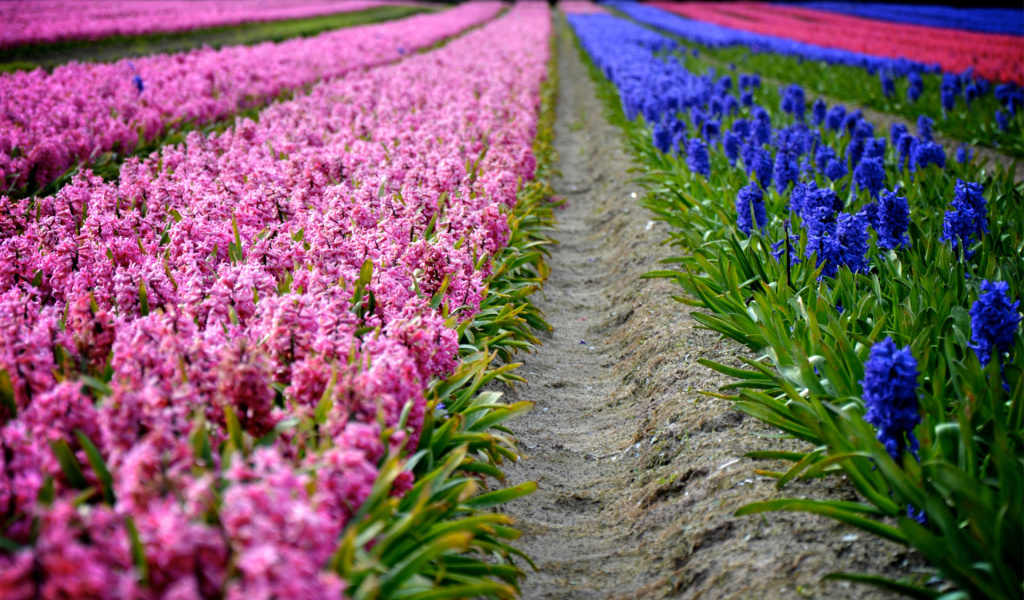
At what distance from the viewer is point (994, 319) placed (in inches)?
114

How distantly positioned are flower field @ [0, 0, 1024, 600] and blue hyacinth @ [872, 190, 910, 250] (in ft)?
0.07

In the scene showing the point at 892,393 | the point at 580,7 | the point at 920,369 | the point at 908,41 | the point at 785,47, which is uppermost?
the point at 580,7

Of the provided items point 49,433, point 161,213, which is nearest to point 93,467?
point 49,433

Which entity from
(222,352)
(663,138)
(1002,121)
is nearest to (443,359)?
(222,352)

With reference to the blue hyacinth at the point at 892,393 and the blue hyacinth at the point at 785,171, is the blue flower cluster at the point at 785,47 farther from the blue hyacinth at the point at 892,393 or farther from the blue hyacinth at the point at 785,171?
the blue hyacinth at the point at 892,393

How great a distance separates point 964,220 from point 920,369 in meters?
1.71

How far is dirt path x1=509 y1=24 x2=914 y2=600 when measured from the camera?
111 inches

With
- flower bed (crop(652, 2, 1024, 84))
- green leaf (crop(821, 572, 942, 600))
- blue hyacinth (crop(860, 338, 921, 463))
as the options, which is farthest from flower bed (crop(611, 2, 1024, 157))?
green leaf (crop(821, 572, 942, 600))

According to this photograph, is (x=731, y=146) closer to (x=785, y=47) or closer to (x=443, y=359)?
(x=443, y=359)

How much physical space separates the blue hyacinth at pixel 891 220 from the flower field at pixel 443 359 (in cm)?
2

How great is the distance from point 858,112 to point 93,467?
8906 mm

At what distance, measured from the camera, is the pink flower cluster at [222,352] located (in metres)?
1.74

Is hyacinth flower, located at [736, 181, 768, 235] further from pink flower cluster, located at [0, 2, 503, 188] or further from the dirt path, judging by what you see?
pink flower cluster, located at [0, 2, 503, 188]

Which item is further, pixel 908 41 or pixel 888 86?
pixel 908 41
